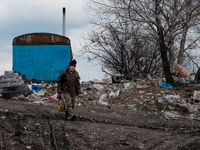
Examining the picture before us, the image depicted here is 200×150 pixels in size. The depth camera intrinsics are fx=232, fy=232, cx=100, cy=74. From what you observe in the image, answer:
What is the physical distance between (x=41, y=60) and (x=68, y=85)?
9.42m

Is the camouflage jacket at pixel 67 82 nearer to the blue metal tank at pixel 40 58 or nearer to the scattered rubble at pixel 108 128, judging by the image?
the scattered rubble at pixel 108 128

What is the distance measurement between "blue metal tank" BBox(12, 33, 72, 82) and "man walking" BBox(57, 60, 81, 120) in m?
8.89

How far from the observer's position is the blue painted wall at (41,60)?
50.4 ft

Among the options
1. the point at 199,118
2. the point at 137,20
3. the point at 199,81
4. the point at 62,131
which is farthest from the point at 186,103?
the point at 62,131

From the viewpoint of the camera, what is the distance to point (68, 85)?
6543mm

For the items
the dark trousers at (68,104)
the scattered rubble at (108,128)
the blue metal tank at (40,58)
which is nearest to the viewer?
the scattered rubble at (108,128)

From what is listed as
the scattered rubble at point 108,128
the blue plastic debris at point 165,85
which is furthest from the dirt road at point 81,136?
the blue plastic debris at point 165,85

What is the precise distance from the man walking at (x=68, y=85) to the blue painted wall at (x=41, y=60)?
29.2 feet

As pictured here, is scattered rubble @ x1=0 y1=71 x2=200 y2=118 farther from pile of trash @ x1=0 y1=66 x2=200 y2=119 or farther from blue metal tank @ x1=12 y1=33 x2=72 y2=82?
blue metal tank @ x1=12 y1=33 x2=72 y2=82

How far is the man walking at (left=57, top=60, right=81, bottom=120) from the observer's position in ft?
21.4

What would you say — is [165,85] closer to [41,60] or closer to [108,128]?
[108,128]

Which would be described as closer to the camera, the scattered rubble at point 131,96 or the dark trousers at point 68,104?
the dark trousers at point 68,104

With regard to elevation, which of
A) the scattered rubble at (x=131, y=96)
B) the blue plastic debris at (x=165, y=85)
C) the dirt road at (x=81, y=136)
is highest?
the blue plastic debris at (x=165, y=85)

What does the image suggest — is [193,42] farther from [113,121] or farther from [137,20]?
[113,121]
